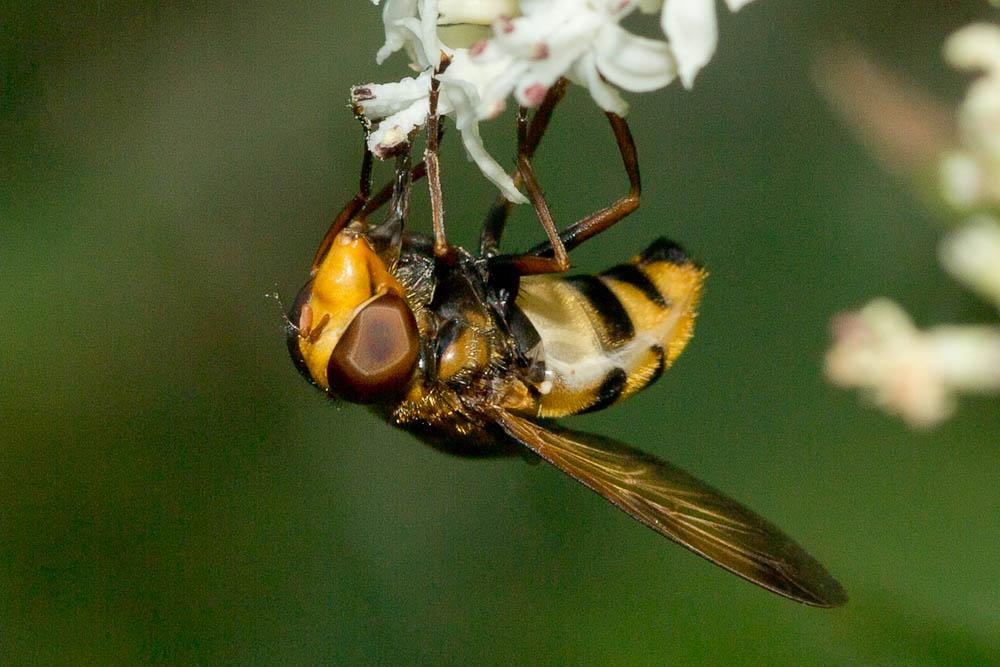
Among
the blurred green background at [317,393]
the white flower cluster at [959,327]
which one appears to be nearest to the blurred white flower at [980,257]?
the white flower cluster at [959,327]

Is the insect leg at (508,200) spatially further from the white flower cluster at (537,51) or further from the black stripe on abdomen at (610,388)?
the black stripe on abdomen at (610,388)

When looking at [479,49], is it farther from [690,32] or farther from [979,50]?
[979,50]

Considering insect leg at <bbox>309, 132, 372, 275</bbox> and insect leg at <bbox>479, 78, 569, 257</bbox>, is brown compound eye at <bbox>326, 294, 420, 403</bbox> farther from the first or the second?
insect leg at <bbox>479, 78, 569, 257</bbox>

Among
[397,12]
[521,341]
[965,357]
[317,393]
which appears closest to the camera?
[397,12]

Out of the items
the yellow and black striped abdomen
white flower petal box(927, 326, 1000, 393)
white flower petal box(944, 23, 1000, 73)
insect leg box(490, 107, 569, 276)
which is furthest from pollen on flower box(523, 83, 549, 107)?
white flower petal box(927, 326, 1000, 393)

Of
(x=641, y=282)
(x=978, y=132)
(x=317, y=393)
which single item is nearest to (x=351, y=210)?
(x=641, y=282)

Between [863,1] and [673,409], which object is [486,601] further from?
[863,1]
